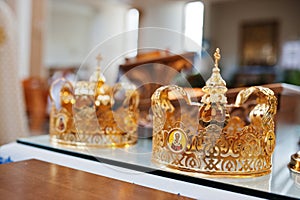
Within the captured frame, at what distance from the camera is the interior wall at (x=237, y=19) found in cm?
756

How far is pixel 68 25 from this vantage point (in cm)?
921

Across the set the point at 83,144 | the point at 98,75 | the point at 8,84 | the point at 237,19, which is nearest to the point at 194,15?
the point at 237,19

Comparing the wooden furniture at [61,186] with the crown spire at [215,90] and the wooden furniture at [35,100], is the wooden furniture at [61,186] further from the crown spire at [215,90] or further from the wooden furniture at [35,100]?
the wooden furniture at [35,100]

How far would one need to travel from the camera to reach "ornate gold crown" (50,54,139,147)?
88 cm

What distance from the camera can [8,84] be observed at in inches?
63.3

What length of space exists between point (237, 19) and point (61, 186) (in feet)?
26.7

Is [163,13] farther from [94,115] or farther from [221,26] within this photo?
[94,115]

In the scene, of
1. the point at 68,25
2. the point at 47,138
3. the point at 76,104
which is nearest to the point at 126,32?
the point at 76,104

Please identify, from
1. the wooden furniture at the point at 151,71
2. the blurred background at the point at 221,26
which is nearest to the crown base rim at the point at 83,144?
the wooden furniture at the point at 151,71

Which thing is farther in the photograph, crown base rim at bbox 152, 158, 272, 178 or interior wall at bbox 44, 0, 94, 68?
interior wall at bbox 44, 0, 94, 68

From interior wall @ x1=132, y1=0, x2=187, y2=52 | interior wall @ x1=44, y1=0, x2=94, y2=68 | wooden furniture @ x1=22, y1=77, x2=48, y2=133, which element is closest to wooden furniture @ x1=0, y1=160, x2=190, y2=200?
wooden furniture @ x1=22, y1=77, x2=48, y2=133

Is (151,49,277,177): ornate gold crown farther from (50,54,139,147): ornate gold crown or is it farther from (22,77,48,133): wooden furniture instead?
(22,77,48,133): wooden furniture

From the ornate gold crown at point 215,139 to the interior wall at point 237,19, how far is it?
7055 mm

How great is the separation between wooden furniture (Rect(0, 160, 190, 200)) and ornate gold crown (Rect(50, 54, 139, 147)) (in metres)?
0.21
